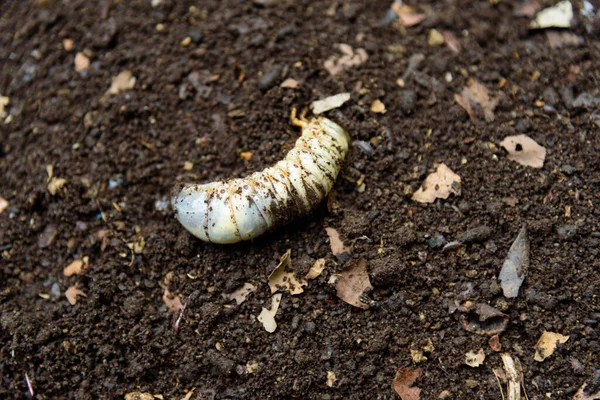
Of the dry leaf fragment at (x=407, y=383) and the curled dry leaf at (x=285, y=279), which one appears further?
the curled dry leaf at (x=285, y=279)

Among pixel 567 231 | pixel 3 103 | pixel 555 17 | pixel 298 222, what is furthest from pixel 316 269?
pixel 3 103

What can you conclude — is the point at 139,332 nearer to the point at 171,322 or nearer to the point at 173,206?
the point at 171,322

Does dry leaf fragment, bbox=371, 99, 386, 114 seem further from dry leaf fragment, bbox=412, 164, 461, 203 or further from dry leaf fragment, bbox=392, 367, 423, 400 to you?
dry leaf fragment, bbox=392, 367, 423, 400

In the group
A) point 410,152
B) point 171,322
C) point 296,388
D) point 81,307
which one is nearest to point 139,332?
point 171,322

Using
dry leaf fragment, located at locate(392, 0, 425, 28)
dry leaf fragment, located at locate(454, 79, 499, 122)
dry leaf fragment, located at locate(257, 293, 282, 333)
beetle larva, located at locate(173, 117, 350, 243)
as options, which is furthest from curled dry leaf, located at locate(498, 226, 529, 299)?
dry leaf fragment, located at locate(392, 0, 425, 28)

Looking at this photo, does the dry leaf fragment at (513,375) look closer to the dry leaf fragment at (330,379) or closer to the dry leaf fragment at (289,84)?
the dry leaf fragment at (330,379)

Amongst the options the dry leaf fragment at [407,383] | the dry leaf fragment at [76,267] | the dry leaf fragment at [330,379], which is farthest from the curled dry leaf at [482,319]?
the dry leaf fragment at [76,267]

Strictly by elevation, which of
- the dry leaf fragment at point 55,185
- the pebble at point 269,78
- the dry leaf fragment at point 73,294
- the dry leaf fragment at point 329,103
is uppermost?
the pebble at point 269,78
